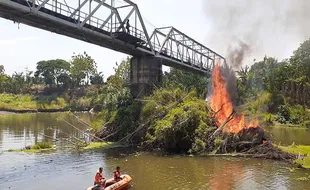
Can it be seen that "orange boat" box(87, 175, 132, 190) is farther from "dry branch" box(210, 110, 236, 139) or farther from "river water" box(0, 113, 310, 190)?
"dry branch" box(210, 110, 236, 139)

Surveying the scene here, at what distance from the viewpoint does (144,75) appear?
45562mm

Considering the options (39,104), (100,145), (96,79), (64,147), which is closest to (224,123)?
(100,145)

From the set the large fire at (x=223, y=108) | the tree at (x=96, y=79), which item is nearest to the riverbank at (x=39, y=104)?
the tree at (x=96, y=79)

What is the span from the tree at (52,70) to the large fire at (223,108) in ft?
334

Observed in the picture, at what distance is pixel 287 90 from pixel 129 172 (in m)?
55.2

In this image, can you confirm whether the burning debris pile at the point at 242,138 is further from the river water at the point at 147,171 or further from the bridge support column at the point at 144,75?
the bridge support column at the point at 144,75

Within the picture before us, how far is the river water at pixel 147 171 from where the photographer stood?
21391mm

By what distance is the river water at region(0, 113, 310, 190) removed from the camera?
2139 cm

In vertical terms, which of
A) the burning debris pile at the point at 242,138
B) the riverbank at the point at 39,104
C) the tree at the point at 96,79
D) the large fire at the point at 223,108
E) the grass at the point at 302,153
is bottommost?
the grass at the point at 302,153

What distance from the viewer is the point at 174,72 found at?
88812 millimetres

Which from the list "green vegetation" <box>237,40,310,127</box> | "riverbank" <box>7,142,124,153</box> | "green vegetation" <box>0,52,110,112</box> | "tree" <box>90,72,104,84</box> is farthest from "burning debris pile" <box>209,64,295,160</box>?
"tree" <box>90,72,104,84</box>

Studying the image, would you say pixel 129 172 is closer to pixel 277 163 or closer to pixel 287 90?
pixel 277 163

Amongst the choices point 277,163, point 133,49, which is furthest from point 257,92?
point 277,163

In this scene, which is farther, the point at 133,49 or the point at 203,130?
the point at 133,49
